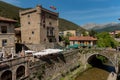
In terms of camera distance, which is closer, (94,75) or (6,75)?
(6,75)

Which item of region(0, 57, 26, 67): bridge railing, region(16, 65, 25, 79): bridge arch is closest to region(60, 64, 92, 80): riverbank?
region(16, 65, 25, 79): bridge arch

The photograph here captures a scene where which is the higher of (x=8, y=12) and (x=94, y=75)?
(x=8, y=12)

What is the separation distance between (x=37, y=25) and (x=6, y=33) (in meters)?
14.4

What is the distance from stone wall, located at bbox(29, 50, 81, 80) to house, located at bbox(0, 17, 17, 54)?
795cm

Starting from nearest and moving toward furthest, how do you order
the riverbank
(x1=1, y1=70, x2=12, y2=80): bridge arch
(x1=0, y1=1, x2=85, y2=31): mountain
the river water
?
(x1=1, y1=70, x2=12, y2=80): bridge arch
the riverbank
the river water
(x1=0, y1=1, x2=85, y2=31): mountain

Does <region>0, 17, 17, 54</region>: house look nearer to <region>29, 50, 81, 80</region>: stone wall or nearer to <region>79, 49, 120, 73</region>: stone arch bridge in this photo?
<region>29, 50, 81, 80</region>: stone wall

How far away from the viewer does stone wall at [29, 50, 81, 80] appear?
80.3ft

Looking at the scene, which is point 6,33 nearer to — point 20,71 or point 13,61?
point 13,61

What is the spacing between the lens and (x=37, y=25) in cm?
4172

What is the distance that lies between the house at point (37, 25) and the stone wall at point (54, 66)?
1105 centimetres

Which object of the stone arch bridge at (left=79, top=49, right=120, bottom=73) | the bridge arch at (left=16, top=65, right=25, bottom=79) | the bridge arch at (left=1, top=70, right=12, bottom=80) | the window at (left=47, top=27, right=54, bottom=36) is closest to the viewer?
the bridge arch at (left=1, top=70, right=12, bottom=80)

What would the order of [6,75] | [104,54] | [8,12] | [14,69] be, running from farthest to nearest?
[8,12] → [104,54] → [14,69] → [6,75]

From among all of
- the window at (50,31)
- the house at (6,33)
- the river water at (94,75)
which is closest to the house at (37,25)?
the window at (50,31)

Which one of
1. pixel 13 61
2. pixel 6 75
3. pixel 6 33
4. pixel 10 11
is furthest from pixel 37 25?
pixel 10 11
